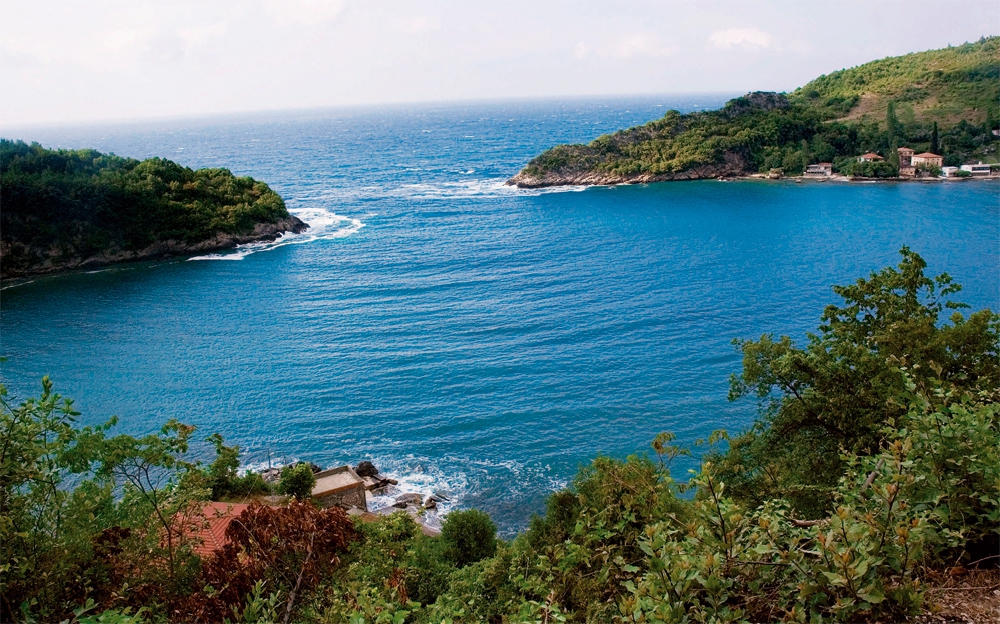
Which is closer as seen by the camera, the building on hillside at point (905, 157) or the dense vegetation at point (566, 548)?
the dense vegetation at point (566, 548)

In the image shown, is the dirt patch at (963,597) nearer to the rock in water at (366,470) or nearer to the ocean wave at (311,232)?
the rock in water at (366,470)

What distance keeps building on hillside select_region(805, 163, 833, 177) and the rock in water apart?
82294mm

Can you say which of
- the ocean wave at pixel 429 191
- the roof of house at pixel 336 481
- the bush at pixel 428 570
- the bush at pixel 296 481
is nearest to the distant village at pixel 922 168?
the ocean wave at pixel 429 191

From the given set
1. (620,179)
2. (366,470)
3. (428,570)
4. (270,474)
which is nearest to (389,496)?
(366,470)

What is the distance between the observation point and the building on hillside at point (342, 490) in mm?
24656

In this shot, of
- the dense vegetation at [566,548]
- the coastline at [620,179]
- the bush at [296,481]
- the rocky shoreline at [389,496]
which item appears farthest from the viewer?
the coastline at [620,179]

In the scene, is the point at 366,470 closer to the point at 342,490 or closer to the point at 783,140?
the point at 342,490

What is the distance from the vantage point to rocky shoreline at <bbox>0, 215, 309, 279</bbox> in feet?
185

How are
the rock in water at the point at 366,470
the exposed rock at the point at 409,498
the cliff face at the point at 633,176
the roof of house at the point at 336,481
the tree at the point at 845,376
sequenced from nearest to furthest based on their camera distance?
the tree at the point at 845,376 < the roof of house at the point at 336,481 < the exposed rock at the point at 409,498 < the rock in water at the point at 366,470 < the cliff face at the point at 633,176

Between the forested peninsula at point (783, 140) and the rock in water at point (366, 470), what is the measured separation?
70.0 metres

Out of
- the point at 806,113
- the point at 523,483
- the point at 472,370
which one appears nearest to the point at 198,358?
the point at 472,370

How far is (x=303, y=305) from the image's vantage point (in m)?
47.4

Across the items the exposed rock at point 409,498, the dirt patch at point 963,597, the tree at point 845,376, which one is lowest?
the exposed rock at point 409,498

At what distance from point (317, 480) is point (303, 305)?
2376 centimetres
